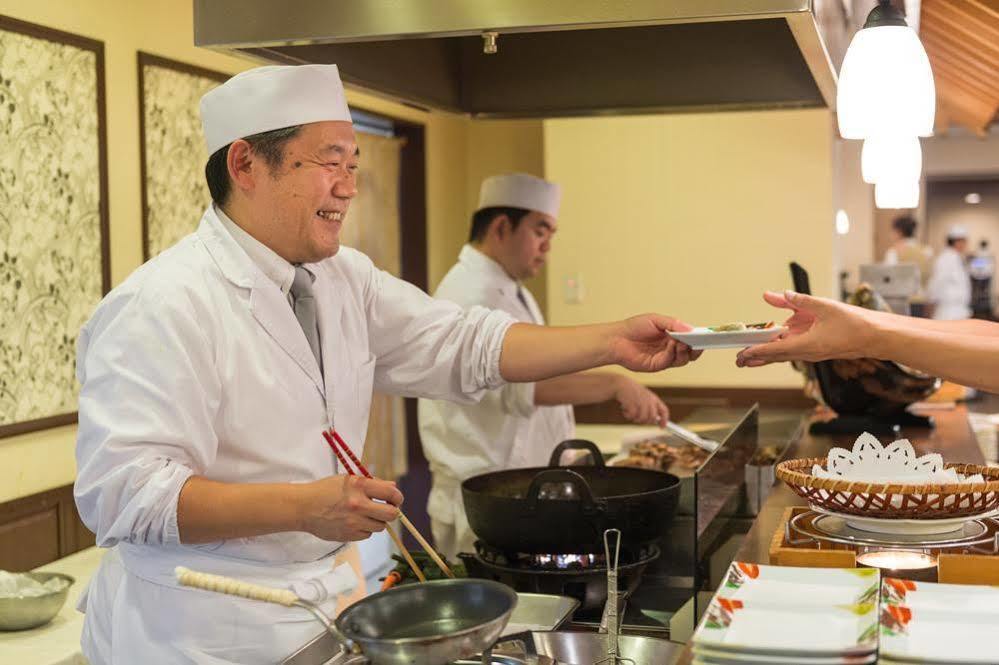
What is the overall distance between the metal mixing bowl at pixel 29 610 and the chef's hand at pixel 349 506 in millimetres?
1582

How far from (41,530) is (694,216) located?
11.9 ft

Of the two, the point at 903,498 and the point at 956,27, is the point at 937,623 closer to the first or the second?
the point at 903,498

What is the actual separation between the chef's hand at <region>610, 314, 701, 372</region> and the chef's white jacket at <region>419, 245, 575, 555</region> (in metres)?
1.01

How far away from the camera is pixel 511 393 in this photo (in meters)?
3.45

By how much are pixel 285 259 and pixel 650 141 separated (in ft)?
13.9

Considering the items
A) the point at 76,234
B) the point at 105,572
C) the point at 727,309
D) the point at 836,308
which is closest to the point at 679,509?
the point at 836,308

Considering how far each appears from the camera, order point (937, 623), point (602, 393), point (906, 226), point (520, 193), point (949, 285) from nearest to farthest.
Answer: point (937, 623) → point (602, 393) → point (520, 193) → point (906, 226) → point (949, 285)

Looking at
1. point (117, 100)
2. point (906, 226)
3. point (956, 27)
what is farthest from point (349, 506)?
point (906, 226)

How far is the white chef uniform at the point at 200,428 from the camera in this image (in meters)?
1.80

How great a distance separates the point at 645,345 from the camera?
7.97ft

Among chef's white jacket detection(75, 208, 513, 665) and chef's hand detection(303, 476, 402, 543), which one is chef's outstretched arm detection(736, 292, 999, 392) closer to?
chef's hand detection(303, 476, 402, 543)

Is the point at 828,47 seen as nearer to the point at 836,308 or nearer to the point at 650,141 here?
the point at 836,308

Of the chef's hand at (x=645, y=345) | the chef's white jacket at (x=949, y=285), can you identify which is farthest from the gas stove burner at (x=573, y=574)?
the chef's white jacket at (x=949, y=285)

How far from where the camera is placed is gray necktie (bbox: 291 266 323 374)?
2.16 meters
